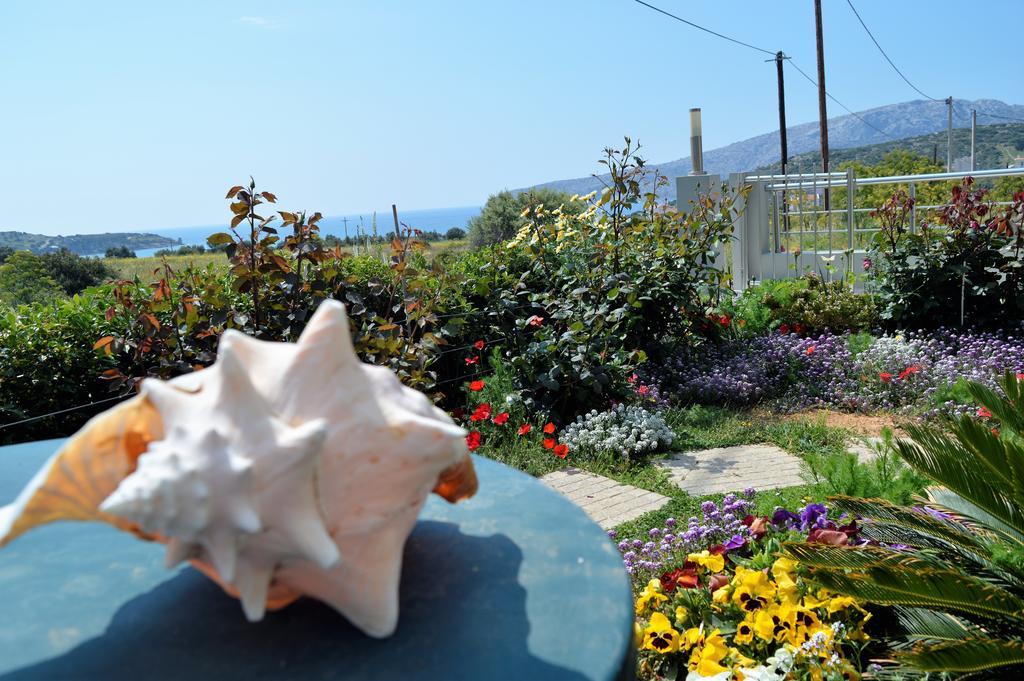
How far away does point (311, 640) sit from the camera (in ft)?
3.20

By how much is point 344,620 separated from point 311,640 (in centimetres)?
5

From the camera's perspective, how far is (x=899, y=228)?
6984 mm

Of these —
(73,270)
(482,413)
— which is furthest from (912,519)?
(73,270)

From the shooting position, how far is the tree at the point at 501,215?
23500 mm

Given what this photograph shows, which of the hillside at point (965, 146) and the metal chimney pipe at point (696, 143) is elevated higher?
the hillside at point (965, 146)

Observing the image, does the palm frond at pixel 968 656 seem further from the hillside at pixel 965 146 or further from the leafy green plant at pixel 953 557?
the hillside at pixel 965 146

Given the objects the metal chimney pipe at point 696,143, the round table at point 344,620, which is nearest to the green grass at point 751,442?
the round table at point 344,620

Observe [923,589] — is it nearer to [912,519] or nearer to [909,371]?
[912,519]

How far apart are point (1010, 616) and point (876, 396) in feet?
12.2

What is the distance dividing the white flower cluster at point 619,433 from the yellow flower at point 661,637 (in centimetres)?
222

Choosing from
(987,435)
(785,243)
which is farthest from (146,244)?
(987,435)

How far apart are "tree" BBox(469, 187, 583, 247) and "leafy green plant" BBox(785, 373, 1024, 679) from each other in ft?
67.7

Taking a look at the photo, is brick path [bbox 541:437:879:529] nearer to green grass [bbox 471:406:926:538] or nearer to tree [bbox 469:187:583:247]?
green grass [bbox 471:406:926:538]

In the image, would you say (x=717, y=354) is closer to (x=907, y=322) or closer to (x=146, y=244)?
(x=907, y=322)
